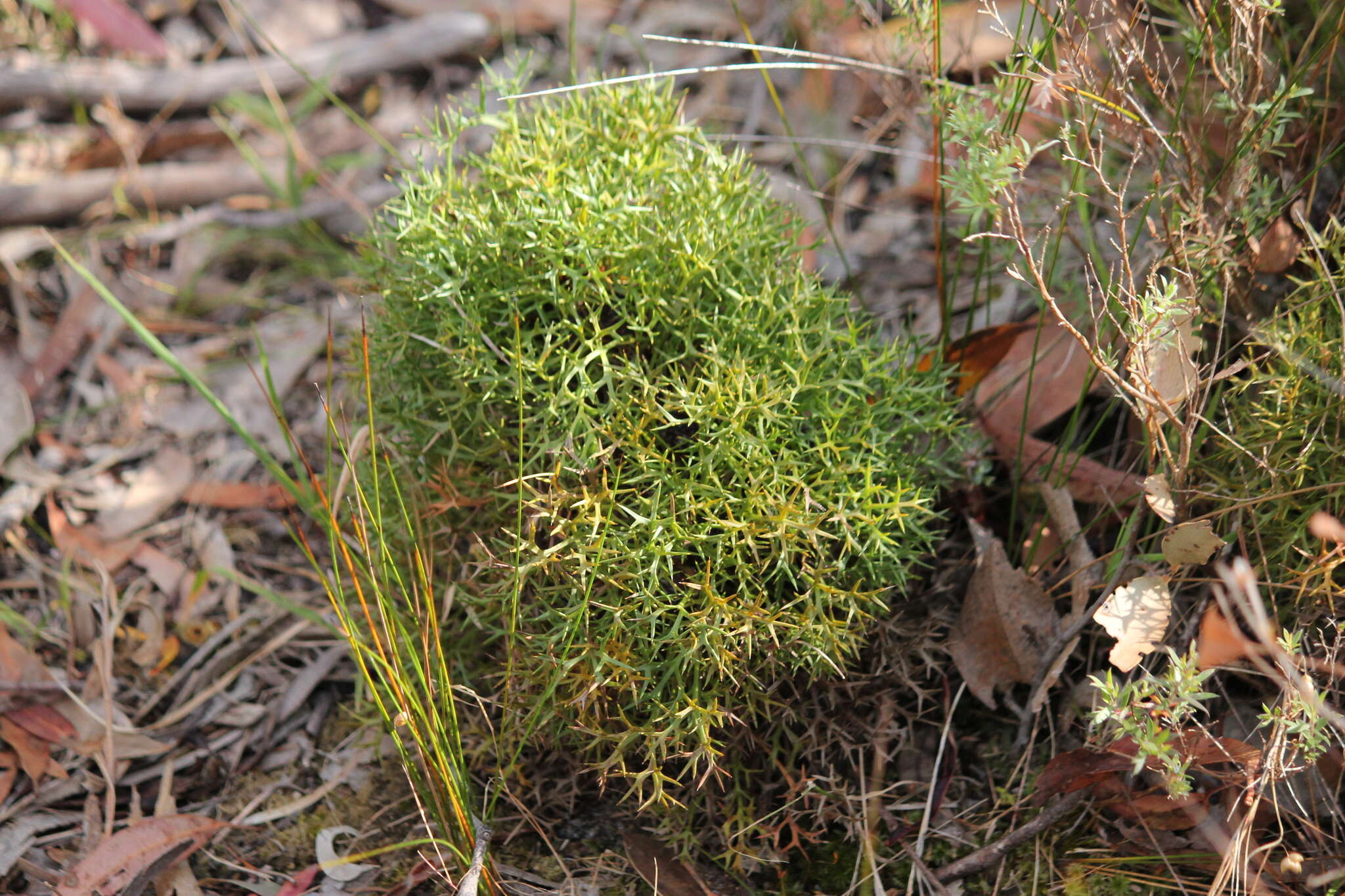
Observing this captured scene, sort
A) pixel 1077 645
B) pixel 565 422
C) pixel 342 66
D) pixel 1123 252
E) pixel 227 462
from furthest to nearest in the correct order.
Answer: pixel 342 66, pixel 227 462, pixel 1077 645, pixel 565 422, pixel 1123 252

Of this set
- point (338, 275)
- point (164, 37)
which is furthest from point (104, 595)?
point (164, 37)

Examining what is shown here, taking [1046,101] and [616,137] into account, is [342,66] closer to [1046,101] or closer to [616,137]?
[616,137]

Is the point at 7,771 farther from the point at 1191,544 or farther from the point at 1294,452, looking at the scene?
the point at 1294,452

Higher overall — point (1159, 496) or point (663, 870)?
point (1159, 496)

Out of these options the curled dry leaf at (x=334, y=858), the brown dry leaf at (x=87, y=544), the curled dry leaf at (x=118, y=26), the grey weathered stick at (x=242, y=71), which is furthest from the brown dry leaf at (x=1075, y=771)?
the curled dry leaf at (x=118, y=26)

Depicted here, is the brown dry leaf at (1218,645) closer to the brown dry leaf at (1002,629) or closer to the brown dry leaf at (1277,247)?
the brown dry leaf at (1002,629)

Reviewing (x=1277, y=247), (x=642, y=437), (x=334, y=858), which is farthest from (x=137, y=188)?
(x=1277, y=247)
